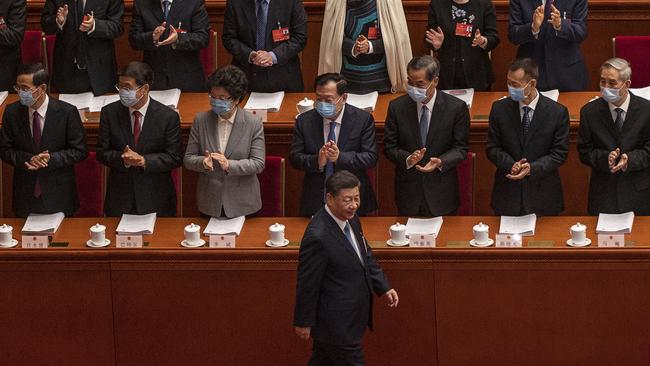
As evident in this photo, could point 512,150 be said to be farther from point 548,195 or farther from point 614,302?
point 614,302

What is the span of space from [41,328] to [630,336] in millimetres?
2579

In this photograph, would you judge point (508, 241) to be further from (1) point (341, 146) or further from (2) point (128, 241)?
(2) point (128, 241)

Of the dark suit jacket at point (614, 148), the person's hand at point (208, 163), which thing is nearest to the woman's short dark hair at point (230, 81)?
the person's hand at point (208, 163)

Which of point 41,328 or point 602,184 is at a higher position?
point 602,184

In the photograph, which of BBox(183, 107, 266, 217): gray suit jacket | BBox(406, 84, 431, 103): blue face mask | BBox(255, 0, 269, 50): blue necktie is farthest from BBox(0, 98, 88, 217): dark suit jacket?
BBox(406, 84, 431, 103): blue face mask

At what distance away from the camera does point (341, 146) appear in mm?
7090

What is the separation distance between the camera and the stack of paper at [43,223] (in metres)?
6.99

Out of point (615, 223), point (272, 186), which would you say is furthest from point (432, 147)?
point (615, 223)

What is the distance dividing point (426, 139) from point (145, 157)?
4.26 ft

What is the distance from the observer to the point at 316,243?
6078 mm

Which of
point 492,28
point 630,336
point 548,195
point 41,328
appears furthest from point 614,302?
point 41,328

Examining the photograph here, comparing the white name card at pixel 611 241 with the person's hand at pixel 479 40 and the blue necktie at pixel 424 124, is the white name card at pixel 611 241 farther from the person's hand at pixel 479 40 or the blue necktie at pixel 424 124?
the person's hand at pixel 479 40

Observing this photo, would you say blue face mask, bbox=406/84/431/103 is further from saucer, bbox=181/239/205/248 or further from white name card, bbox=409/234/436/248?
saucer, bbox=181/239/205/248

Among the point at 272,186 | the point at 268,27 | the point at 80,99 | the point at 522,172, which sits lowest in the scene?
the point at 272,186
